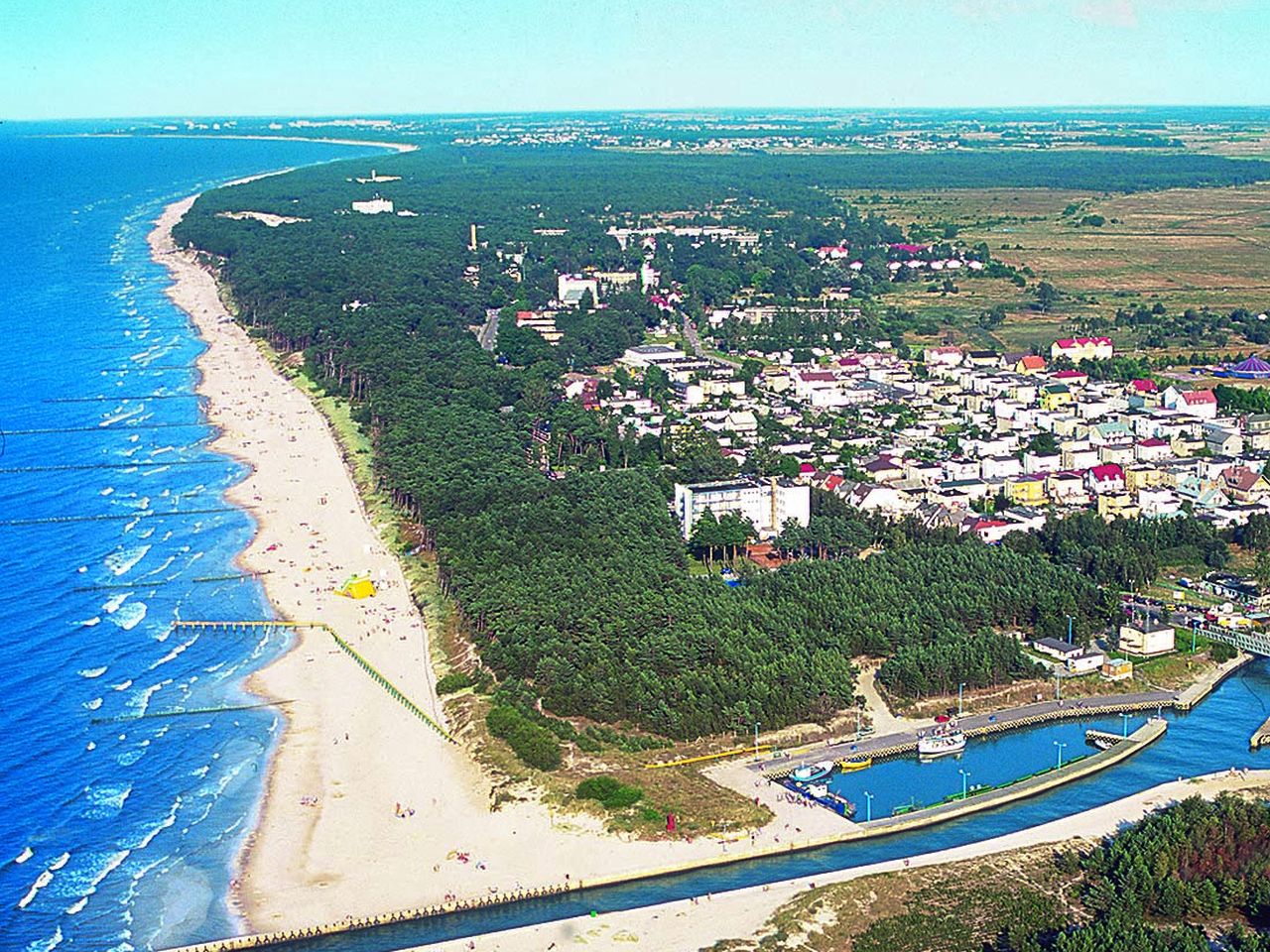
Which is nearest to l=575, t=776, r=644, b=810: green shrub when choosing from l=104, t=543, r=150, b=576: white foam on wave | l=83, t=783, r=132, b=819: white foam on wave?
l=83, t=783, r=132, b=819: white foam on wave

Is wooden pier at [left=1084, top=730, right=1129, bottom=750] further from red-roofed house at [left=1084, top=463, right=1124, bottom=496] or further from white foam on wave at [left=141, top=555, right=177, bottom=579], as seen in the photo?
white foam on wave at [left=141, top=555, right=177, bottom=579]

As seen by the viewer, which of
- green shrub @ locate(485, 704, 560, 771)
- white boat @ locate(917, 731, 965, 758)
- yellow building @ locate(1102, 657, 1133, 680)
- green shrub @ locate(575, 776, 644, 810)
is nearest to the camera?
green shrub @ locate(575, 776, 644, 810)

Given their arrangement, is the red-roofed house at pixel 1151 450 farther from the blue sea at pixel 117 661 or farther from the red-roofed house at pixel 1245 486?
the blue sea at pixel 117 661

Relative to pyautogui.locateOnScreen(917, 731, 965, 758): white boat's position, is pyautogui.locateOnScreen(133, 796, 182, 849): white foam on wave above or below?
above

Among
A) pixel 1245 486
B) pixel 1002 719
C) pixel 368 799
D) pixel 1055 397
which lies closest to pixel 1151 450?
pixel 1245 486

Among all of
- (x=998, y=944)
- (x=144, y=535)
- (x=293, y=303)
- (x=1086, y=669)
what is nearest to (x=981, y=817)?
(x=998, y=944)

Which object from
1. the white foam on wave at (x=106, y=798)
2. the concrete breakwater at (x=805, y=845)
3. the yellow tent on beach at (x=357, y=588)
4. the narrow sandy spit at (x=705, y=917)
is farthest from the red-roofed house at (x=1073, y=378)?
the white foam on wave at (x=106, y=798)

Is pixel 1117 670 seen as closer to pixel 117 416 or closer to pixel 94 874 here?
pixel 94 874
